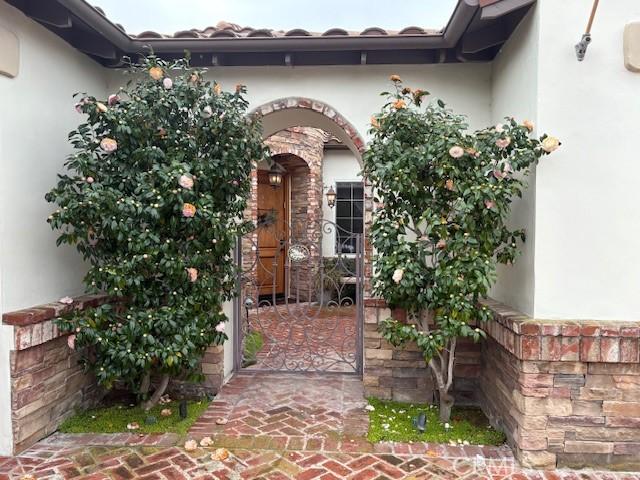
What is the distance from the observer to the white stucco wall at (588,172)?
9.75 feet

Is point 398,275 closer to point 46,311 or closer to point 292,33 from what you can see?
point 292,33

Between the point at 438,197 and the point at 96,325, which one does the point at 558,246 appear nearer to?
the point at 438,197

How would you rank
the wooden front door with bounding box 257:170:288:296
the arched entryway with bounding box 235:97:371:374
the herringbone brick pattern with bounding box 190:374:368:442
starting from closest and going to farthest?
1. the herringbone brick pattern with bounding box 190:374:368:442
2. the arched entryway with bounding box 235:97:371:374
3. the wooden front door with bounding box 257:170:288:296

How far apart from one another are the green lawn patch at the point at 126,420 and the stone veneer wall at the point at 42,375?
12cm

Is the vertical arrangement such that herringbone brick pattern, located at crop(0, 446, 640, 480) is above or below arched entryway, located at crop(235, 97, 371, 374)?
below

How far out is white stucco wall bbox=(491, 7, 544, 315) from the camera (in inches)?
123

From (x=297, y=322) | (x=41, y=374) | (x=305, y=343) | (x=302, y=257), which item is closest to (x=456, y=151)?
(x=302, y=257)

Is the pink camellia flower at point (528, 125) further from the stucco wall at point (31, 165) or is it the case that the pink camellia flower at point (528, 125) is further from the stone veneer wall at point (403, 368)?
the stucco wall at point (31, 165)

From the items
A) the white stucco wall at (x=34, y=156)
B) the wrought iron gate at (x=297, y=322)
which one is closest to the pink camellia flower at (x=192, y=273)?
the wrought iron gate at (x=297, y=322)

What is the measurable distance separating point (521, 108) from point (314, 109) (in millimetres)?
1912

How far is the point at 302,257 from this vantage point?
4.78 metres

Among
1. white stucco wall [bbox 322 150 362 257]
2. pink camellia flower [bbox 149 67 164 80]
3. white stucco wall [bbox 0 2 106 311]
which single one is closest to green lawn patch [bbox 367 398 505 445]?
white stucco wall [bbox 0 2 106 311]

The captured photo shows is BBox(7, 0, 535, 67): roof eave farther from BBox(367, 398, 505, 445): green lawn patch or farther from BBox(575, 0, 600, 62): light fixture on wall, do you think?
BBox(367, 398, 505, 445): green lawn patch

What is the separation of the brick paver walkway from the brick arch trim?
263 centimetres
